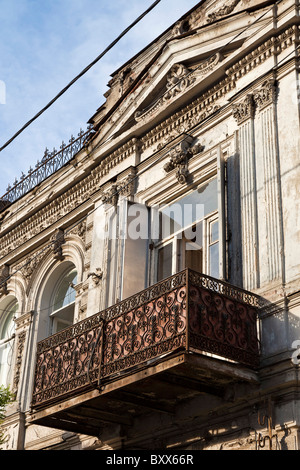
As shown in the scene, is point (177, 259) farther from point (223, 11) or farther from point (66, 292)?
point (223, 11)

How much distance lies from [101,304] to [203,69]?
410cm

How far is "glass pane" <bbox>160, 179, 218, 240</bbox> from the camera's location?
1177 centimetres

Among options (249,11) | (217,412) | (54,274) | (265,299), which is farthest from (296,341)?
(54,274)

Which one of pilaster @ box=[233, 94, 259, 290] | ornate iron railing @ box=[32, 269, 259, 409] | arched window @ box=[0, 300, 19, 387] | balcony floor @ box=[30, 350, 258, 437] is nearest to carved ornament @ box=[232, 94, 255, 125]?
pilaster @ box=[233, 94, 259, 290]

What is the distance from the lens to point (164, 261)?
1230 centimetres

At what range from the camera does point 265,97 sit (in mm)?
11172

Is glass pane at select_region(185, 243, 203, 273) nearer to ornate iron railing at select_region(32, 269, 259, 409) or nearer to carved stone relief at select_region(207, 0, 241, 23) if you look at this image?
ornate iron railing at select_region(32, 269, 259, 409)

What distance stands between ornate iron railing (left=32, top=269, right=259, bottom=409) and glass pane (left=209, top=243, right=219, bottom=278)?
117 centimetres

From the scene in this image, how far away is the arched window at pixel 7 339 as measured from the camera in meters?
15.2

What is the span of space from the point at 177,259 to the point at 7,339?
5443 millimetres

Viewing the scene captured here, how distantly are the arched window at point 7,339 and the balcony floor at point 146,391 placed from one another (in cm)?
404

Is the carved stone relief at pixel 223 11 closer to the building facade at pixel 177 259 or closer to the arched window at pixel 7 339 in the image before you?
the building facade at pixel 177 259

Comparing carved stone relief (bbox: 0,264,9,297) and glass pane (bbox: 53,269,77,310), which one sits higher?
carved stone relief (bbox: 0,264,9,297)
